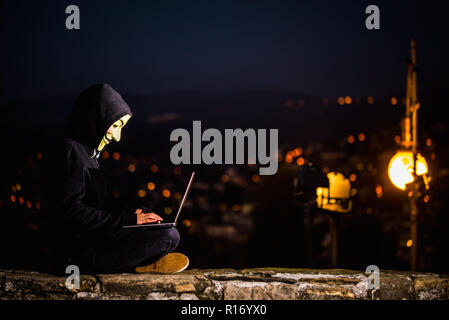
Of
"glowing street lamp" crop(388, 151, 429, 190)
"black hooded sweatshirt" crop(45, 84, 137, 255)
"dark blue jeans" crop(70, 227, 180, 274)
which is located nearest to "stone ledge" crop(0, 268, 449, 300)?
"dark blue jeans" crop(70, 227, 180, 274)

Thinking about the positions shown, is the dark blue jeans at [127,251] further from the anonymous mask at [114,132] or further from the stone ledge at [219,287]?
the anonymous mask at [114,132]

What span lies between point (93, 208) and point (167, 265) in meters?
0.93

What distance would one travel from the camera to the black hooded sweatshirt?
285 centimetres

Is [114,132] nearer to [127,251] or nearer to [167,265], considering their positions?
[127,251]

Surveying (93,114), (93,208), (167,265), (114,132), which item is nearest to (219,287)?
(167,265)

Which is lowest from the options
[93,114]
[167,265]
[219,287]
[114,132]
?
[219,287]

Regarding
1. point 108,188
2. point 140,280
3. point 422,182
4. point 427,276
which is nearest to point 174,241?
point 140,280

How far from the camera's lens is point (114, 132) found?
3.17 m

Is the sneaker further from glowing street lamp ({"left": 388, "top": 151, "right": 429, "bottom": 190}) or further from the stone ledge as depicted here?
glowing street lamp ({"left": 388, "top": 151, "right": 429, "bottom": 190})

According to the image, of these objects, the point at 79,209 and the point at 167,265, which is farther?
the point at 167,265

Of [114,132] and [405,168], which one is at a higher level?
[114,132]

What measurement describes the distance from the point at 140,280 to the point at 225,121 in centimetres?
2767

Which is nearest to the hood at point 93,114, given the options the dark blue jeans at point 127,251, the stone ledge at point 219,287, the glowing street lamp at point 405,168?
the dark blue jeans at point 127,251
